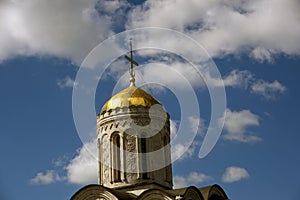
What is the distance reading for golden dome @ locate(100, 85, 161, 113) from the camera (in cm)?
2405

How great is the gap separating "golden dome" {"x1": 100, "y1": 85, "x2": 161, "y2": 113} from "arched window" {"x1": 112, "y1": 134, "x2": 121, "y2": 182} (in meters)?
1.38

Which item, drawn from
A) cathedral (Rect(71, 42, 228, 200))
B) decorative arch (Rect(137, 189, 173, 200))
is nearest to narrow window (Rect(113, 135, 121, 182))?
cathedral (Rect(71, 42, 228, 200))

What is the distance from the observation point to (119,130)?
936 inches

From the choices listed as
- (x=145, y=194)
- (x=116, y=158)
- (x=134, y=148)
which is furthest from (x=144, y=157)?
(x=145, y=194)

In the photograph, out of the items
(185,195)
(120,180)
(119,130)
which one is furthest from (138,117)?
(185,195)

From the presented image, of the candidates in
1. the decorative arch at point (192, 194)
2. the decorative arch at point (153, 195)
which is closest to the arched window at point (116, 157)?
the decorative arch at point (153, 195)

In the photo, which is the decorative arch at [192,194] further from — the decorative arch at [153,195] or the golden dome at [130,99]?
the golden dome at [130,99]

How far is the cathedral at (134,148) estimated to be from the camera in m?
22.8

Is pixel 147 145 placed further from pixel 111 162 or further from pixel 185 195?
pixel 185 195

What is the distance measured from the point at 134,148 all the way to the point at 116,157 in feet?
2.94

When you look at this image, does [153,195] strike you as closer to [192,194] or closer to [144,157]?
[192,194]

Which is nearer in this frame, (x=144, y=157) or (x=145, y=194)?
(x=145, y=194)

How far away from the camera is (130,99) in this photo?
24.1 meters

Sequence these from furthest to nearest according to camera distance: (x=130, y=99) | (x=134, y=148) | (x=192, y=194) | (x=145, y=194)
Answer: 1. (x=130, y=99)
2. (x=134, y=148)
3. (x=192, y=194)
4. (x=145, y=194)
